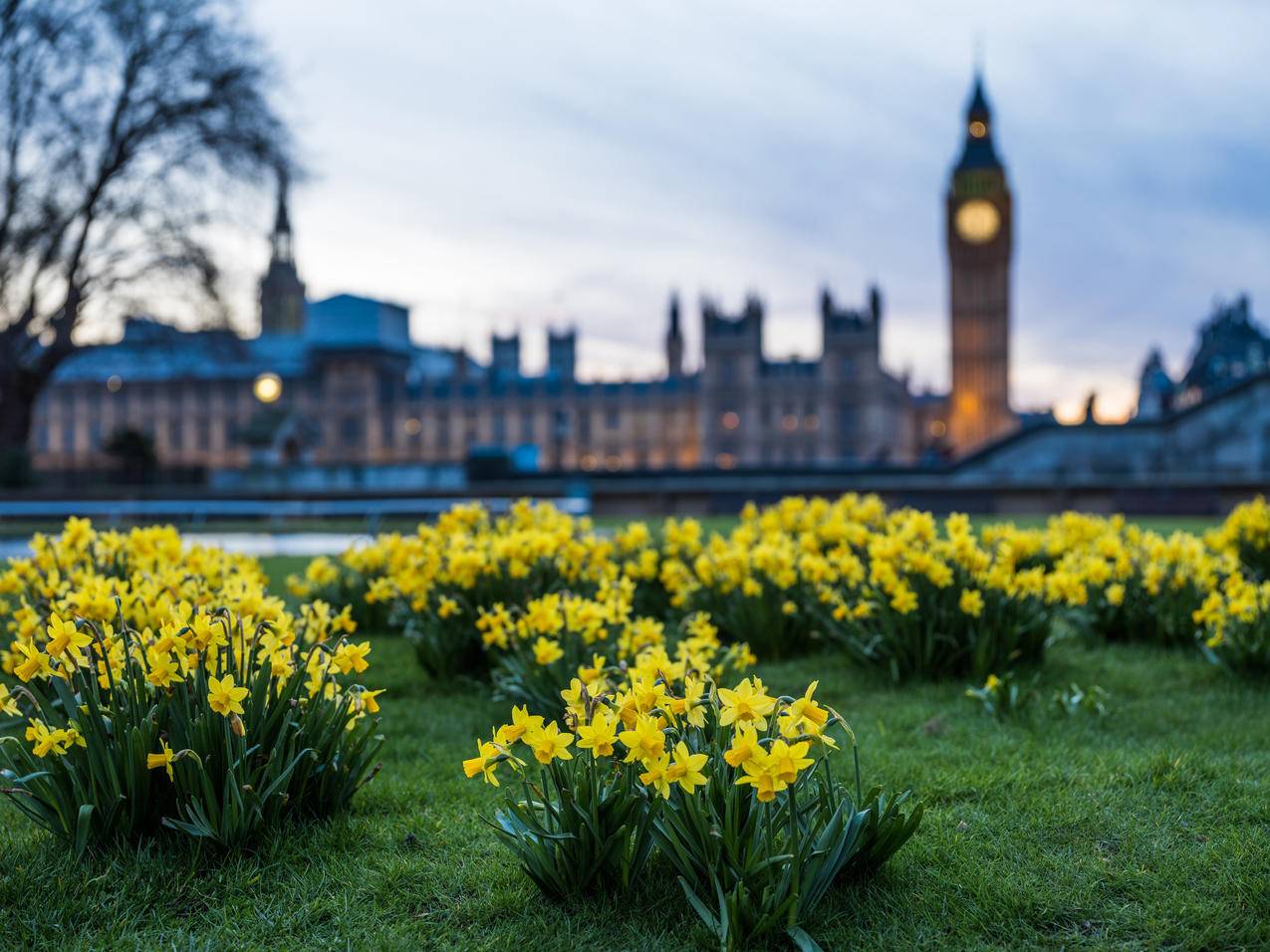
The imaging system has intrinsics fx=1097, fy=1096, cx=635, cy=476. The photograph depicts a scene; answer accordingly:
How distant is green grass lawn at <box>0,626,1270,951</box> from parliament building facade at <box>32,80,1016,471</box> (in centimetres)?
6711

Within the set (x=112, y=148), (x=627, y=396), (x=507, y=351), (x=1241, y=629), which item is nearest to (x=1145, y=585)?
(x=1241, y=629)

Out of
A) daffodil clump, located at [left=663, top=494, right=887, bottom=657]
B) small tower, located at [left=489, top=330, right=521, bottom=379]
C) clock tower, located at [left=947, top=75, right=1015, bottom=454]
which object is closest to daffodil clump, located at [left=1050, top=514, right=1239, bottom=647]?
daffodil clump, located at [left=663, top=494, right=887, bottom=657]

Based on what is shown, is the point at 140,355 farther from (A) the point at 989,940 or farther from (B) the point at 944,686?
(A) the point at 989,940

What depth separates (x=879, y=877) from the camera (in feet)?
9.02

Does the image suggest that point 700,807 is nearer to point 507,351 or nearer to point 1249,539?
point 1249,539

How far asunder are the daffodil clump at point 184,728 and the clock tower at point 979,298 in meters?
74.7

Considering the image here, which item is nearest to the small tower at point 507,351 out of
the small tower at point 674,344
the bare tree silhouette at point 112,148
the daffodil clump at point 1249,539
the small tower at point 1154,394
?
the small tower at point 674,344

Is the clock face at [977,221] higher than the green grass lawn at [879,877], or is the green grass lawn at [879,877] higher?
the clock face at [977,221]

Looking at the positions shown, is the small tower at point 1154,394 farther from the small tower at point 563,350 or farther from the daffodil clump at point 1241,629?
the small tower at point 563,350

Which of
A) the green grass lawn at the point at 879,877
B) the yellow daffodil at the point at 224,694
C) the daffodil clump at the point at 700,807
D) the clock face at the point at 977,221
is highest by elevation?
the clock face at the point at 977,221

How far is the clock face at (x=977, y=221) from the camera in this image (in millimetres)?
78625

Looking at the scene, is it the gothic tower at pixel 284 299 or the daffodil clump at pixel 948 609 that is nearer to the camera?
the daffodil clump at pixel 948 609

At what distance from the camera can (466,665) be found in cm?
533

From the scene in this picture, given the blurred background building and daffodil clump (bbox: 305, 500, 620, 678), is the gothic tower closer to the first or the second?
the blurred background building
